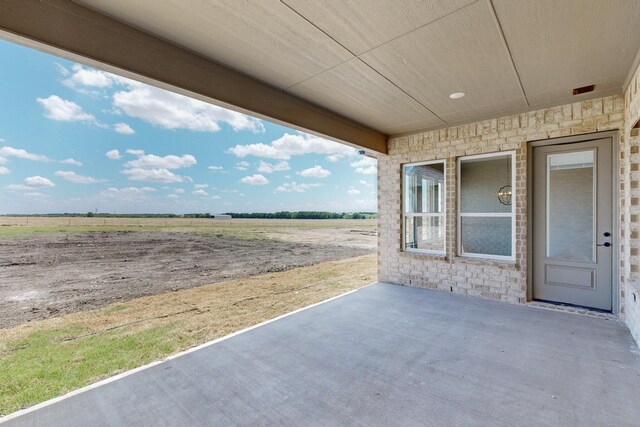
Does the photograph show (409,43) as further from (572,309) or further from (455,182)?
(572,309)

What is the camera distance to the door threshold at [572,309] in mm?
3570

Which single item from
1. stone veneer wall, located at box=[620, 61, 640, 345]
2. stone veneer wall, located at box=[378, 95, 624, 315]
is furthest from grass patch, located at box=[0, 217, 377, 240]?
stone veneer wall, located at box=[620, 61, 640, 345]

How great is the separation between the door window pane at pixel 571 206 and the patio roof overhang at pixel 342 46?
888 millimetres

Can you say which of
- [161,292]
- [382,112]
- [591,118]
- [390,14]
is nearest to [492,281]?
[591,118]

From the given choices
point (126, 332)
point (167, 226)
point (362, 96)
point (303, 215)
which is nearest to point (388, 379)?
point (362, 96)

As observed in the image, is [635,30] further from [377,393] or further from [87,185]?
[87,185]

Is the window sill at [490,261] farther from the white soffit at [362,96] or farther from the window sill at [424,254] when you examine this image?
the white soffit at [362,96]

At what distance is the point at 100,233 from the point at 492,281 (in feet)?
27.7

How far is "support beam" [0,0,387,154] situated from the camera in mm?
1834

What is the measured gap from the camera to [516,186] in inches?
166

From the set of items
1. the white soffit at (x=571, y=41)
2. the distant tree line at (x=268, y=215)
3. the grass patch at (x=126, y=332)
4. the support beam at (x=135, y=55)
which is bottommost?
the grass patch at (x=126, y=332)

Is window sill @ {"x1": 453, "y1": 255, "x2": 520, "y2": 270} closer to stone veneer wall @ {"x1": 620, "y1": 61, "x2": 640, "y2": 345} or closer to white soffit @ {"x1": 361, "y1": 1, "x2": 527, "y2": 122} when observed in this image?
stone veneer wall @ {"x1": 620, "y1": 61, "x2": 640, "y2": 345}

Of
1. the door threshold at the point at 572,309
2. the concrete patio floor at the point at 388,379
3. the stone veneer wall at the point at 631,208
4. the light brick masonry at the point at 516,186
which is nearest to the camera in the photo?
the concrete patio floor at the point at 388,379

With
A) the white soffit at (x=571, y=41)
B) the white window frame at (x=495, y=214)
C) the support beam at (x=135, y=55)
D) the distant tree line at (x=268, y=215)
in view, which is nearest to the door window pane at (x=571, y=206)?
the white window frame at (x=495, y=214)
